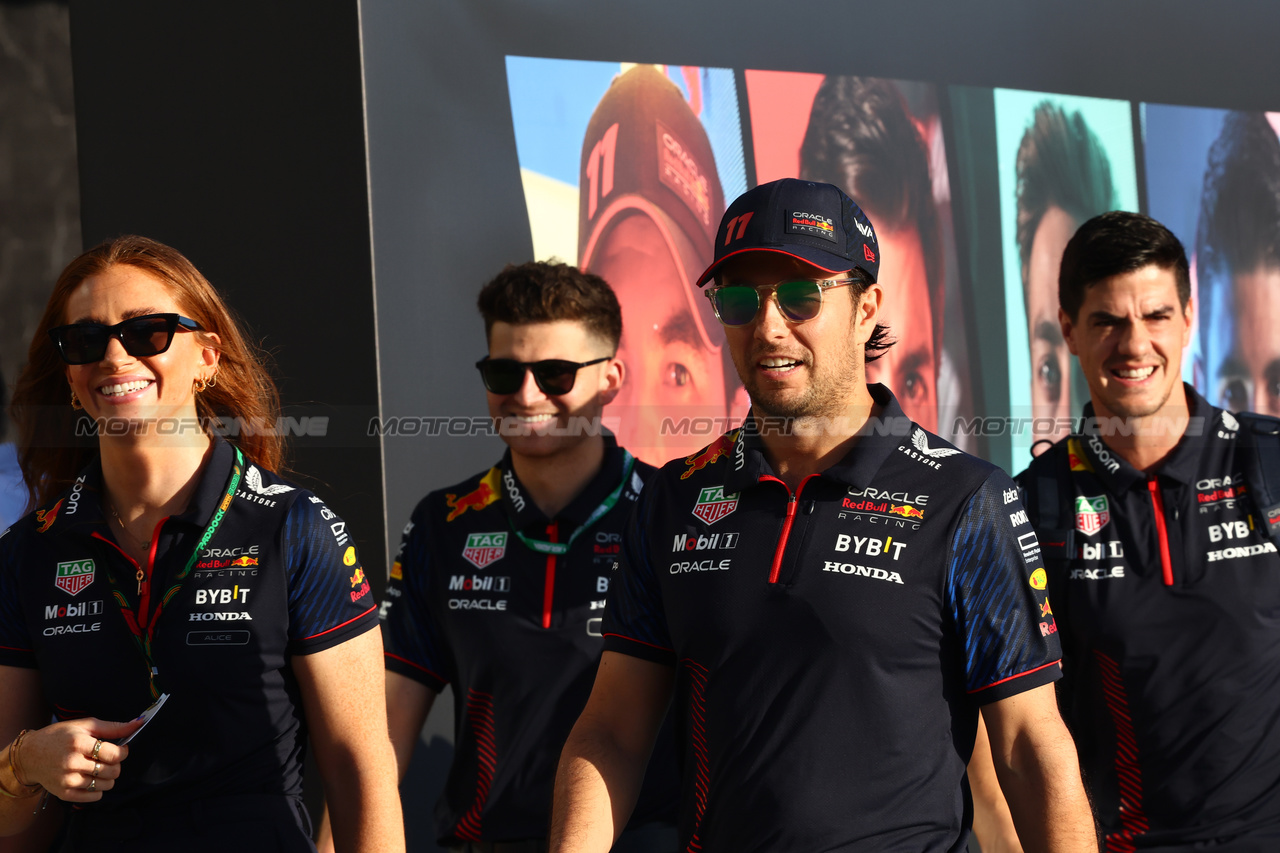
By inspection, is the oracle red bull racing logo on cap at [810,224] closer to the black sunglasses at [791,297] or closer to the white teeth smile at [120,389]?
the black sunglasses at [791,297]

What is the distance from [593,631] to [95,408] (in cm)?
131

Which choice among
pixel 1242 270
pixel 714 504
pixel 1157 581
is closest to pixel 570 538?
pixel 714 504

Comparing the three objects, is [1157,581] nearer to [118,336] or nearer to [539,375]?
[539,375]

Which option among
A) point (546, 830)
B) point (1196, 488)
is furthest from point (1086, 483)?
point (546, 830)

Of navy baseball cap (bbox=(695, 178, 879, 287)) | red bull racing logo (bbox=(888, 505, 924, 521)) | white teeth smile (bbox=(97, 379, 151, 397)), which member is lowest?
red bull racing logo (bbox=(888, 505, 924, 521))

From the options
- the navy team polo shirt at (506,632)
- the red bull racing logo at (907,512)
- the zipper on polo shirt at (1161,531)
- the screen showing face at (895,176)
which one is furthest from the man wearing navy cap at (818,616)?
the screen showing face at (895,176)

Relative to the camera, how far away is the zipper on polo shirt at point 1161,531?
2.67 m

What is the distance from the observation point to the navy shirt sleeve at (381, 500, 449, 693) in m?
3.02

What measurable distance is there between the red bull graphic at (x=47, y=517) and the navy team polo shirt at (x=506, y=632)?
102 cm

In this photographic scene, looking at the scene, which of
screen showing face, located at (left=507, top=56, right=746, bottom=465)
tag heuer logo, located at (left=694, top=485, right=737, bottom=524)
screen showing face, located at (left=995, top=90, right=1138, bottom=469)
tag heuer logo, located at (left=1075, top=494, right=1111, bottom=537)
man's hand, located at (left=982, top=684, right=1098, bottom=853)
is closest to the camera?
man's hand, located at (left=982, top=684, right=1098, bottom=853)

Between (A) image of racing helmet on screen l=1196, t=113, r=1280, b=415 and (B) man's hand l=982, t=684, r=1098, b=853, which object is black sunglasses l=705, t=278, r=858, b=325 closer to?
(B) man's hand l=982, t=684, r=1098, b=853

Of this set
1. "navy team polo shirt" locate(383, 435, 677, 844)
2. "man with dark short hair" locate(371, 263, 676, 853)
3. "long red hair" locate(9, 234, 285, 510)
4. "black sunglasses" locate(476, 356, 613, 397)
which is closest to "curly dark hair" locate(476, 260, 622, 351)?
"man with dark short hair" locate(371, 263, 676, 853)

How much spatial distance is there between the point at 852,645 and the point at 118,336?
59.4 inches

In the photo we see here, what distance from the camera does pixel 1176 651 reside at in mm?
2621
